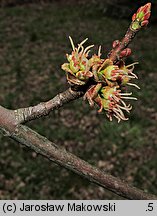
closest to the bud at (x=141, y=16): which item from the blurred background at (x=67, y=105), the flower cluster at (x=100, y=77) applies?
the flower cluster at (x=100, y=77)

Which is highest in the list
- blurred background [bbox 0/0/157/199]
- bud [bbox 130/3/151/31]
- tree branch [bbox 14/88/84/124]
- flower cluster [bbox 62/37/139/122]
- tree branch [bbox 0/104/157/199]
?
blurred background [bbox 0/0/157/199]

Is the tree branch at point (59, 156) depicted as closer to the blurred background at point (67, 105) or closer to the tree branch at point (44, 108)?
the tree branch at point (44, 108)

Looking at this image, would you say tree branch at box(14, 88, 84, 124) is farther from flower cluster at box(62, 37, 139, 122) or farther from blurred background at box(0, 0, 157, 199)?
blurred background at box(0, 0, 157, 199)

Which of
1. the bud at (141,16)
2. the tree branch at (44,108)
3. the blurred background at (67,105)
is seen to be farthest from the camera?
the blurred background at (67,105)

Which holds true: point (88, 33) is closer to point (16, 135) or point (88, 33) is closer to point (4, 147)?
point (4, 147)

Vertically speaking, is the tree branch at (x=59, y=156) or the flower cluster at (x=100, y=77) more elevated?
the flower cluster at (x=100, y=77)

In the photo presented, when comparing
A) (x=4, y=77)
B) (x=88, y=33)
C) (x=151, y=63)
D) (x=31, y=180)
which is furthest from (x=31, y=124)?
(x=88, y=33)

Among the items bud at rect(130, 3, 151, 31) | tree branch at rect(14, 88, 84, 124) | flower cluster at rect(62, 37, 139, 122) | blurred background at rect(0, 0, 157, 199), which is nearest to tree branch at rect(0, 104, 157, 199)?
tree branch at rect(14, 88, 84, 124)
